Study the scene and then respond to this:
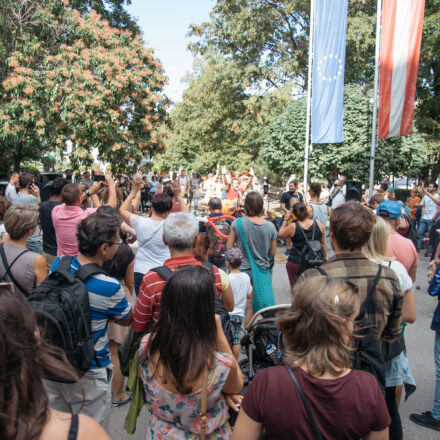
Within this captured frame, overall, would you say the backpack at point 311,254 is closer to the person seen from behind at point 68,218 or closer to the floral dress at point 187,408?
the person seen from behind at point 68,218

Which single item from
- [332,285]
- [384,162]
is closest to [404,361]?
[332,285]

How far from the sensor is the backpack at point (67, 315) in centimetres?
205

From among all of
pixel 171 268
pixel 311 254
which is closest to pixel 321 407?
pixel 171 268

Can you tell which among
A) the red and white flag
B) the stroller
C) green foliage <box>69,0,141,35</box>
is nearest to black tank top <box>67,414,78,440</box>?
the stroller

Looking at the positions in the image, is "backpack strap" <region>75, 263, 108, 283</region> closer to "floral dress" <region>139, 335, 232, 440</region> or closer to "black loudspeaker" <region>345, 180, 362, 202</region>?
"floral dress" <region>139, 335, 232, 440</region>

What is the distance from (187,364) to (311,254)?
3.75 m

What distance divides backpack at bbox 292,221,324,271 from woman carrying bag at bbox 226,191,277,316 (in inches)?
30.6

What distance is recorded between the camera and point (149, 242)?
4094 millimetres

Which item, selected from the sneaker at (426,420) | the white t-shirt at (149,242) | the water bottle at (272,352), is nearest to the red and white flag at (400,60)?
the sneaker at (426,420)

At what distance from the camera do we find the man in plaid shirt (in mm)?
2301

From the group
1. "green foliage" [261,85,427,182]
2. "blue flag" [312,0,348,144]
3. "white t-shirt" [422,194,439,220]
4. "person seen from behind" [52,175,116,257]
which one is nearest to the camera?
"person seen from behind" [52,175,116,257]

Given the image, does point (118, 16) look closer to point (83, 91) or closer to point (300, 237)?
point (83, 91)

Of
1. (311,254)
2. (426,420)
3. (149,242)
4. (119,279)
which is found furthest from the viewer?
(311,254)

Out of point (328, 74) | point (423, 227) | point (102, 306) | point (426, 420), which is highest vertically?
point (328, 74)
